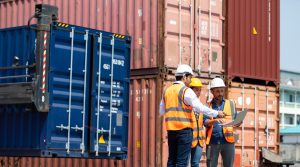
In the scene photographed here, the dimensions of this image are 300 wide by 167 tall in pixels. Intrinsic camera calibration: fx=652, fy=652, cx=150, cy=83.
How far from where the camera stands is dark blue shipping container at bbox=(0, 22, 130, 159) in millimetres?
11102

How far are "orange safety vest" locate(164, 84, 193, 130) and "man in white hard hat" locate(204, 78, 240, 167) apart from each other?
3.75ft

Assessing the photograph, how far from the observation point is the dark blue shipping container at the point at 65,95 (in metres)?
11.1

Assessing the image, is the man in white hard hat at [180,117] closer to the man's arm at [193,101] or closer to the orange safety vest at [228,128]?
the man's arm at [193,101]

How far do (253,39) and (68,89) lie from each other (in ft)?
22.6

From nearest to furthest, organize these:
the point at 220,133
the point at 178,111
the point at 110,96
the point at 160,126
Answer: the point at 178,111 → the point at 220,133 → the point at 110,96 → the point at 160,126

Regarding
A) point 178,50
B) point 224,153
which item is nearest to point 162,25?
point 178,50

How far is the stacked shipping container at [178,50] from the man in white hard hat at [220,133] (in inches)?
169

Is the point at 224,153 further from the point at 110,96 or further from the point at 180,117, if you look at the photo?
the point at 110,96

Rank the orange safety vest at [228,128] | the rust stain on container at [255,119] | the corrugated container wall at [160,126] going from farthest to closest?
the rust stain on container at [255,119] < the corrugated container wall at [160,126] < the orange safety vest at [228,128]

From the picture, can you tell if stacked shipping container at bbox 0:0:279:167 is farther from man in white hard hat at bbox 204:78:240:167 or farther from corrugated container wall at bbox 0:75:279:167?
man in white hard hat at bbox 204:78:240:167

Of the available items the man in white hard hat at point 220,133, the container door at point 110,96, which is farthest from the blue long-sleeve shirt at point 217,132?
the container door at point 110,96

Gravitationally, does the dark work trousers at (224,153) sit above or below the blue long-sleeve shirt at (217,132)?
below

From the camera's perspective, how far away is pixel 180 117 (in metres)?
8.88

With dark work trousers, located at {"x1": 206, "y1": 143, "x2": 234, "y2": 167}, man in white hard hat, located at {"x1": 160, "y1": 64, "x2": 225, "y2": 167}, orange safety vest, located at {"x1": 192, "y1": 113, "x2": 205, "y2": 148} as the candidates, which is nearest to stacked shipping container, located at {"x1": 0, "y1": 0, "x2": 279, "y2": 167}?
orange safety vest, located at {"x1": 192, "y1": 113, "x2": 205, "y2": 148}
